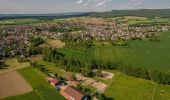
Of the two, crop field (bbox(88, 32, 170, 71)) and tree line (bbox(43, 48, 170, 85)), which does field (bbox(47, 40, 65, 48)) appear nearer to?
crop field (bbox(88, 32, 170, 71))

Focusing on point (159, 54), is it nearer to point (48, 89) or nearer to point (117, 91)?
point (117, 91)

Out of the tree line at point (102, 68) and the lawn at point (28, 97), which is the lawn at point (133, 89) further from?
the lawn at point (28, 97)

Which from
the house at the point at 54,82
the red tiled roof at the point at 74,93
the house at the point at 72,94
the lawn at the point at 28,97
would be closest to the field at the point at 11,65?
the house at the point at 54,82

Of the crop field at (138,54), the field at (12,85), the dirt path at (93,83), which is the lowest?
the crop field at (138,54)

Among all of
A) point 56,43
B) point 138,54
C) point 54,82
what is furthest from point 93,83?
point 56,43

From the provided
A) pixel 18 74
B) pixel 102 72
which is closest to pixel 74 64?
pixel 102 72

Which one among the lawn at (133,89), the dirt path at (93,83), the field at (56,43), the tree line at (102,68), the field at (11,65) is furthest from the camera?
the field at (56,43)

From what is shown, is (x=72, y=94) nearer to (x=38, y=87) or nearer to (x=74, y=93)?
(x=74, y=93)
